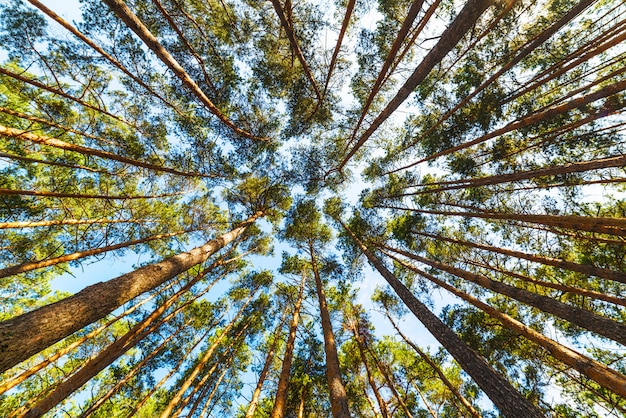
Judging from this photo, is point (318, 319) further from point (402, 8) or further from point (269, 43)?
point (402, 8)

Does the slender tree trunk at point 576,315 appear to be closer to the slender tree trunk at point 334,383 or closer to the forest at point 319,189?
the forest at point 319,189

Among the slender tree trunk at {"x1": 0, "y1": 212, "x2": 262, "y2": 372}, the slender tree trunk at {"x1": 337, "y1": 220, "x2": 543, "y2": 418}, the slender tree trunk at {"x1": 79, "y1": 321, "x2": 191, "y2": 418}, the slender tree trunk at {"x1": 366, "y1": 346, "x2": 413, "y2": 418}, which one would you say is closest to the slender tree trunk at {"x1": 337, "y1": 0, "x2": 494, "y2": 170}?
the slender tree trunk at {"x1": 337, "y1": 220, "x2": 543, "y2": 418}

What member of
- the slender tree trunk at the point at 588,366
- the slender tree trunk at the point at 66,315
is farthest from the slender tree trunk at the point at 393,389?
the slender tree trunk at the point at 66,315

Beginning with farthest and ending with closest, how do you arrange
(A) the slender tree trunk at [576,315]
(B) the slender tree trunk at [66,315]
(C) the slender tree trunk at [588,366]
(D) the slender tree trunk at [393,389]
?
(D) the slender tree trunk at [393,389] < (A) the slender tree trunk at [576,315] < (C) the slender tree trunk at [588,366] < (B) the slender tree trunk at [66,315]

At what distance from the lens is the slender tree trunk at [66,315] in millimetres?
2357

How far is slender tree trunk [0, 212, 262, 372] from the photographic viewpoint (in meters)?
2.36

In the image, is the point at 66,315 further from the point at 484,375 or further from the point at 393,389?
the point at 393,389

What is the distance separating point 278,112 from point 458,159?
8032mm

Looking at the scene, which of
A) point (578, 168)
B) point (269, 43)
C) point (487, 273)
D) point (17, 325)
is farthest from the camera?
point (487, 273)

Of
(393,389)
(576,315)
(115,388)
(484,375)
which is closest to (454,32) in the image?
(576,315)

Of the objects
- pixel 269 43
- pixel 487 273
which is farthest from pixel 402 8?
pixel 487 273

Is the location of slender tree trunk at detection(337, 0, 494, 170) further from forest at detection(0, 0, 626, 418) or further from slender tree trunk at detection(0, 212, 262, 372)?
slender tree trunk at detection(0, 212, 262, 372)

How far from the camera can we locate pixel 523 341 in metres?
8.77

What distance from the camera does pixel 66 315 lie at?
9.53ft
